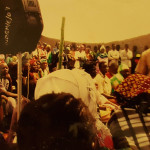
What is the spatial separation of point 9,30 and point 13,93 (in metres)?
0.27

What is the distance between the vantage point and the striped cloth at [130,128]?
1.13 meters

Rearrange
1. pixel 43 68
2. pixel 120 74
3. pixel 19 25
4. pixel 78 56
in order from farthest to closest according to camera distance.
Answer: pixel 120 74 → pixel 78 56 → pixel 43 68 → pixel 19 25

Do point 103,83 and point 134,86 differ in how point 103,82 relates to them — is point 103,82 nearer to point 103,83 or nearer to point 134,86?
point 103,83

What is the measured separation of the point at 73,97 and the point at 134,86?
0.64 meters

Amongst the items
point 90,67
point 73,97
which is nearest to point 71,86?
point 73,97

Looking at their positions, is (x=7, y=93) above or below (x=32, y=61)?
below

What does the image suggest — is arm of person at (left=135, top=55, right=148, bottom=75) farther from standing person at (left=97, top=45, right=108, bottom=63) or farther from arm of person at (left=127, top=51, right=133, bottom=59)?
standing person at (left=97, top=45, right=108, bottom=63)

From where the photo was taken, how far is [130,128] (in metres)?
1.20

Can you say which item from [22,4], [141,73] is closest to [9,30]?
[22,4]

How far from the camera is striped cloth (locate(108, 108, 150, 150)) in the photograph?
1.13 meters

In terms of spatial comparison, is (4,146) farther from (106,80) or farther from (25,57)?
(106,80)

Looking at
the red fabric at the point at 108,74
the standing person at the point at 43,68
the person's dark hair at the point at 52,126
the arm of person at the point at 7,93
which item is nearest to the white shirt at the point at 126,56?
the red fabric at the point at 108,74

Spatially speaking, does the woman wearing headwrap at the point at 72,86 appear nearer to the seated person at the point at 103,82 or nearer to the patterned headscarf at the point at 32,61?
the patterned headscarf at the point at 32,61

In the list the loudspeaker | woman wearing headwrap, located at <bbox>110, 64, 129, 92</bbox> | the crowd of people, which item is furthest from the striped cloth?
the loudspeaker
